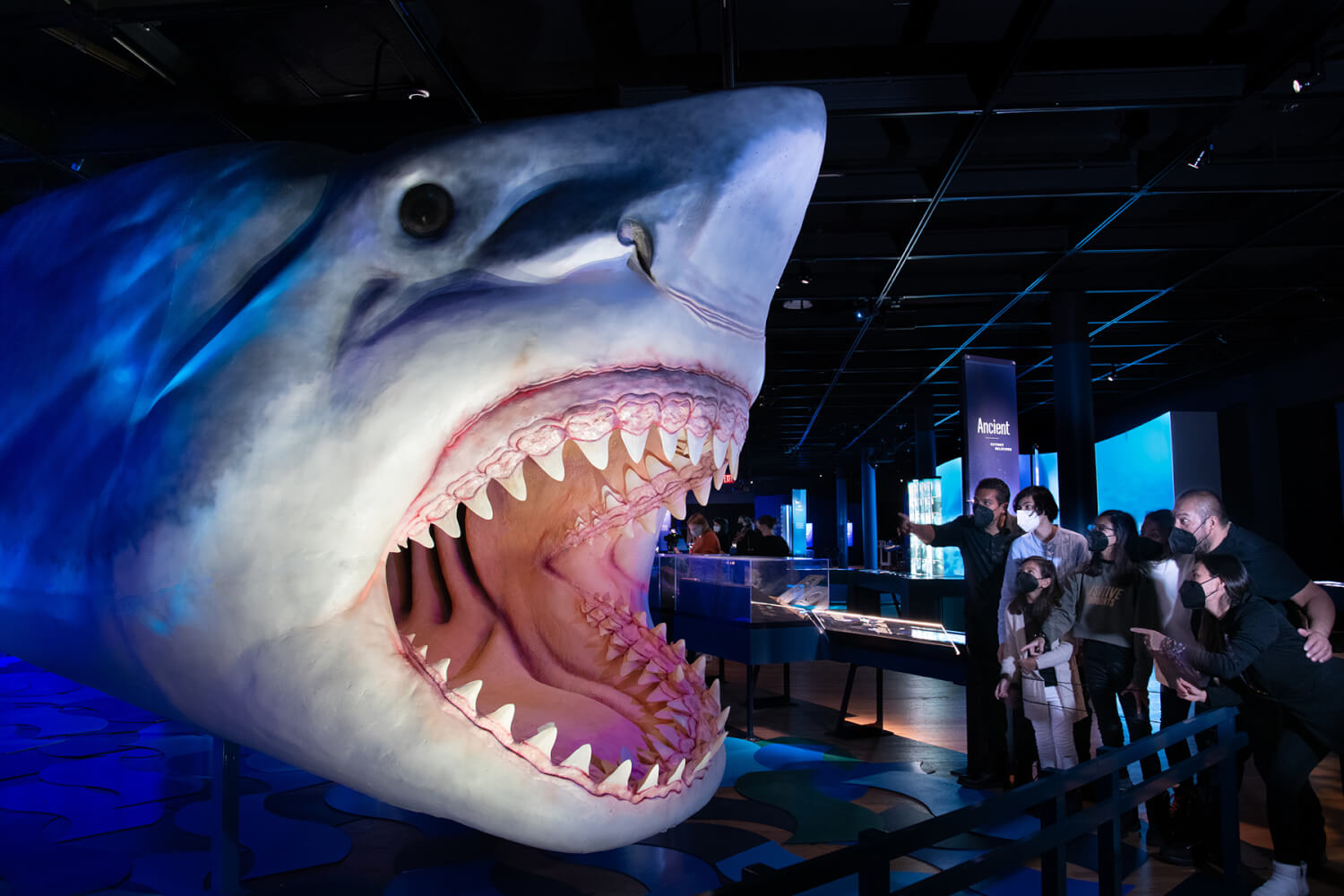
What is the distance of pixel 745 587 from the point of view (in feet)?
17.1

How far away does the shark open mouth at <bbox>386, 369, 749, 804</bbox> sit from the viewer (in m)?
0.99

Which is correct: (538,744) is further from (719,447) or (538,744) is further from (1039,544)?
(1039,544)

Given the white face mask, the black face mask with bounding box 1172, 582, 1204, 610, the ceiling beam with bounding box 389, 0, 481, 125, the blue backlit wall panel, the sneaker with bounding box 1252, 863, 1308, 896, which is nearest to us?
the sneaker with bounding box 1252, 863, 1308, 896

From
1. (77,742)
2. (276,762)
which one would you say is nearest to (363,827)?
(276,762)

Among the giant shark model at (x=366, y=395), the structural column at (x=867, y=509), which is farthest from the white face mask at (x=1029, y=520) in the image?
the structural column at (x=867, y=509)

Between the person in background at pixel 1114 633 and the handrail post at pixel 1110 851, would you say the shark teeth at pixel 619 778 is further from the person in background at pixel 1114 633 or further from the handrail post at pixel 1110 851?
the person in background at pixel 1114 633

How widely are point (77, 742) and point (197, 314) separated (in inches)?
168

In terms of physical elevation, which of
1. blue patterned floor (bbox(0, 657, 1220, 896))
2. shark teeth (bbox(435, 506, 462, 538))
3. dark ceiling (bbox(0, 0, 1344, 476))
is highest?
dark ceiling (bbox(0, 0, 1344, 476))

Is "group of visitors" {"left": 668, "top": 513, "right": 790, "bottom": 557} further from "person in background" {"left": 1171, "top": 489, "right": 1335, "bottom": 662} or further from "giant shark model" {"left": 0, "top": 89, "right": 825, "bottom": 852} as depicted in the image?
"giant shark model" {"left": 0, "top": 89, "right": 825, "bottom": 852}

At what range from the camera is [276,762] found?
12.8ft

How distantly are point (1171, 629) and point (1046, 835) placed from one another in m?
2.70

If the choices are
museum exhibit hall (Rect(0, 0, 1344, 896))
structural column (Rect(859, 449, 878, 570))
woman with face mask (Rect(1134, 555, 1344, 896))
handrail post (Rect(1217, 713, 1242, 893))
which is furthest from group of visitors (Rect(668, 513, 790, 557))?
structural column (Rect(859, 449, 878, 570))

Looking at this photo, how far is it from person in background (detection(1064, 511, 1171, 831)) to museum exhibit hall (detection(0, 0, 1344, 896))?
2 centimetres

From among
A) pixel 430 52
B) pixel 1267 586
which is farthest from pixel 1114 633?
pixel 430 52
